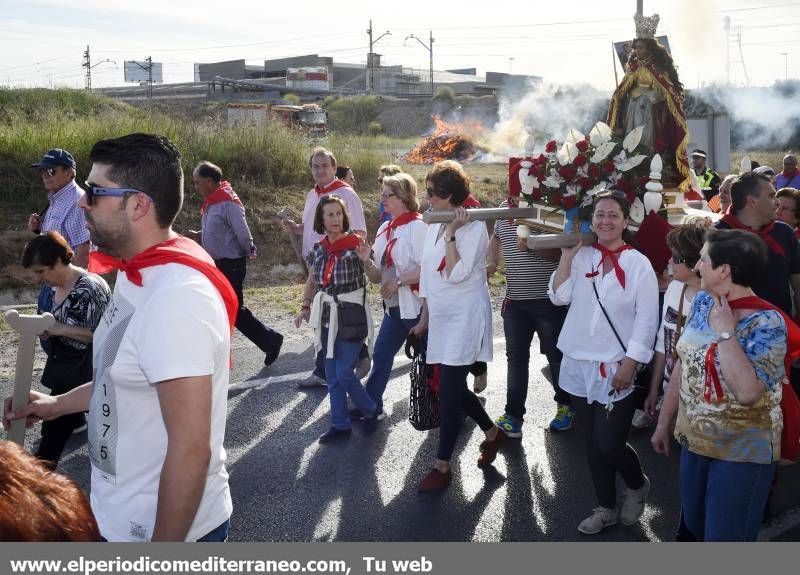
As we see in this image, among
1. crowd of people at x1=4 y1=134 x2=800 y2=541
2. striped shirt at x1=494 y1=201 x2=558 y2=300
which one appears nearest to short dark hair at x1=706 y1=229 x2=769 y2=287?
crowd of people at x1=4 y1=134 x2=800 y2=541

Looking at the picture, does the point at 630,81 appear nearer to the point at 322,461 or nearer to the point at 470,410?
the point at 470,410

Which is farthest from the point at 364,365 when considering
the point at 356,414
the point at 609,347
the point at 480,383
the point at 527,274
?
the point at 609,347

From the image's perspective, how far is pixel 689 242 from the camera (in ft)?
14.2

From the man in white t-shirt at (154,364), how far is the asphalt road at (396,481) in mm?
2211

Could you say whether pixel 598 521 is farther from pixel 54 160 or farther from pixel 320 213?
pixel 54 160

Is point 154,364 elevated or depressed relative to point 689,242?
depressed

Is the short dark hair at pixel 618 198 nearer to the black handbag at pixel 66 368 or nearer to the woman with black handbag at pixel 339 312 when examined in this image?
the woman with black handbag at pixel 339 312

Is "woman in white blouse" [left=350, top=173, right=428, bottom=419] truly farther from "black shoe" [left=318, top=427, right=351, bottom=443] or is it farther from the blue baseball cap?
the blue baseball cap

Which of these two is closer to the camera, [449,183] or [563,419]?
[449,183]

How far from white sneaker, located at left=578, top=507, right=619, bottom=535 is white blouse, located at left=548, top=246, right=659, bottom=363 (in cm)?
88

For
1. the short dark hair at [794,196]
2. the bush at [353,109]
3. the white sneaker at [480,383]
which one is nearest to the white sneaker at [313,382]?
the white sneaker at [480,383]

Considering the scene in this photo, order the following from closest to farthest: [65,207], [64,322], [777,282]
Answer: [64,322] → [777,282] → [65,207]

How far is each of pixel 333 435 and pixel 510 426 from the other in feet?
4.29
